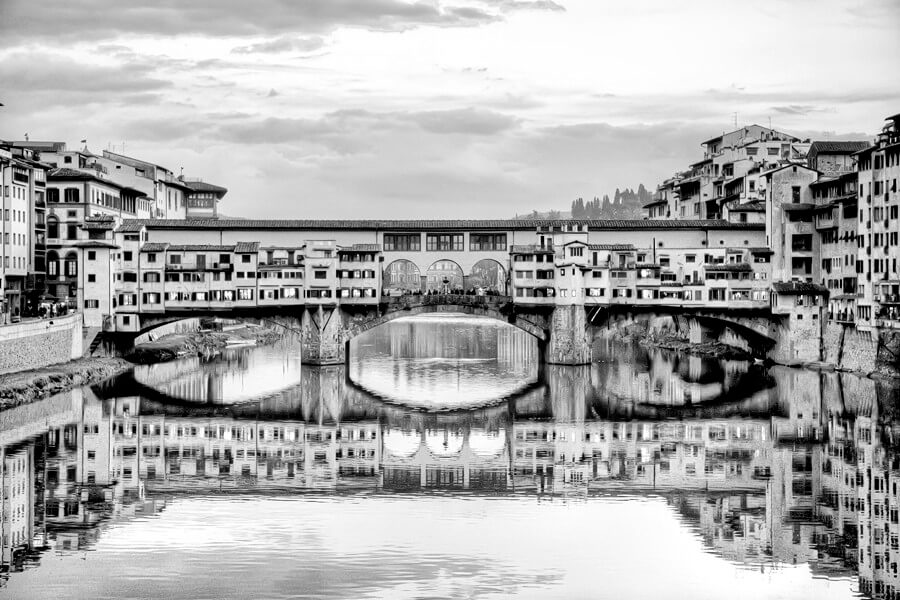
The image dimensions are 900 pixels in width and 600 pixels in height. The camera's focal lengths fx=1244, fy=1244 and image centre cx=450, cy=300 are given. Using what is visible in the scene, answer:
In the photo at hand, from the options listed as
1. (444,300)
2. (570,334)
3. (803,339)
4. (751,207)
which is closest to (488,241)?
(444,300)

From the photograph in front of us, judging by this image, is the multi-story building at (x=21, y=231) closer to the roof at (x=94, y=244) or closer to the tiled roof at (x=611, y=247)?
the roof at (x=94, y=244)

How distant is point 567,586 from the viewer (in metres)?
26.2

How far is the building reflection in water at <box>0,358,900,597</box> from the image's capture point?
102 ft

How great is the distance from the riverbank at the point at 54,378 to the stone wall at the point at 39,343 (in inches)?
15.9

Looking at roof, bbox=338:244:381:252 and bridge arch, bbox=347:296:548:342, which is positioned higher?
roof, bbox=338:244:381:252

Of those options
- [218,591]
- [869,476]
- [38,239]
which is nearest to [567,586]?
[218,591]

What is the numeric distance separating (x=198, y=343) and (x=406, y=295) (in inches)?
642

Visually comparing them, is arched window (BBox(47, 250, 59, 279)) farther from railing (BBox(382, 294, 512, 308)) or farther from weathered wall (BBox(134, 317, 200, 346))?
railing (BBox(382, 294, 512, 308))

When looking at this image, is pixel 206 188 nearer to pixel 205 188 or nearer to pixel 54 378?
pixel 205 188

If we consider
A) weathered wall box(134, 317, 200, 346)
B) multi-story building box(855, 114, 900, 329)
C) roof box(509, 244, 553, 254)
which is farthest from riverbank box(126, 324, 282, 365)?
multi-story building box(855, 114, 900, 329)

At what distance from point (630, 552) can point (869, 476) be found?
1105cm

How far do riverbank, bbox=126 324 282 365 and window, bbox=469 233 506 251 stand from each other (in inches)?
712

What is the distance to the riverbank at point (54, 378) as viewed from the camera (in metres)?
48.1

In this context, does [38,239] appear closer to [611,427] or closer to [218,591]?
[611,427]
